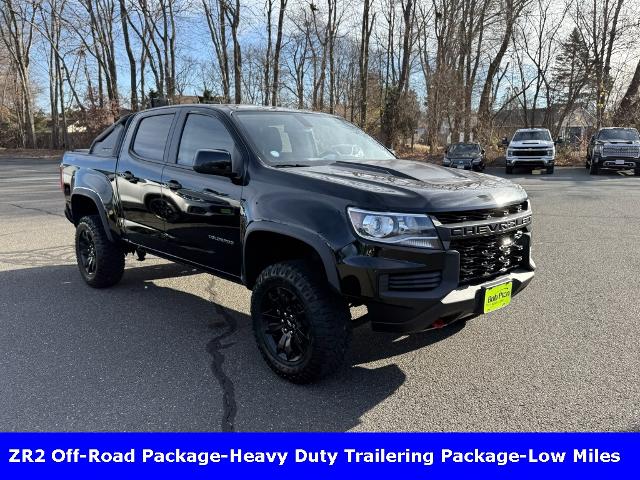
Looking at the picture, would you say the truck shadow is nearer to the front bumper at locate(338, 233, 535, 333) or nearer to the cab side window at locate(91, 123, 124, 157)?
the front bumper at locate(338, 233, 535, 333)

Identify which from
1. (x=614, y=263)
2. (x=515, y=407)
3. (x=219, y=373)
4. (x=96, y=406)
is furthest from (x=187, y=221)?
(x=614, y=263)

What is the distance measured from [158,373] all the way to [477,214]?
237 cm

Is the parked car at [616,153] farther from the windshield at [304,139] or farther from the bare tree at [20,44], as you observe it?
the bare tree at [20,44]

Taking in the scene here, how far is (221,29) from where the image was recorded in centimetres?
3234

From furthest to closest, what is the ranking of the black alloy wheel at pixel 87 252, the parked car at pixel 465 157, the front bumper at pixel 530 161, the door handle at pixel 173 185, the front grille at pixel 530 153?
the parked car at pixel 465 157
the front grille at pixel 530 153
the front bumper at pixel 530 161
the black alloy wheel at pixel 87 252
the door handle at pixel 173 185

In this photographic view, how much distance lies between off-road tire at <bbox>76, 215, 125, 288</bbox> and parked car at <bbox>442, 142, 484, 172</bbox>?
17.6 m

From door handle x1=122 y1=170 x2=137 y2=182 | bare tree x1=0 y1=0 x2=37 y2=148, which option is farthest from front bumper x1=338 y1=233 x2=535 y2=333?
bare tree x1=0 y1=0 x2=37 y2=148

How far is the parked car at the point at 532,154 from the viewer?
20.1 meters

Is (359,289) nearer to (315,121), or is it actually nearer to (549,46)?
(315,121)

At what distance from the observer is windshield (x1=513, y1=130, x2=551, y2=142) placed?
21297mm

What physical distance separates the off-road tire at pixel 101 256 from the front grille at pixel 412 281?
350 cm

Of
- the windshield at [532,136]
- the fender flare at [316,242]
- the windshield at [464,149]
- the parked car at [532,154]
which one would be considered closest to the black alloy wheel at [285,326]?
the fender flare at [316,242]

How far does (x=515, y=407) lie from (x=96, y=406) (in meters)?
2.51
